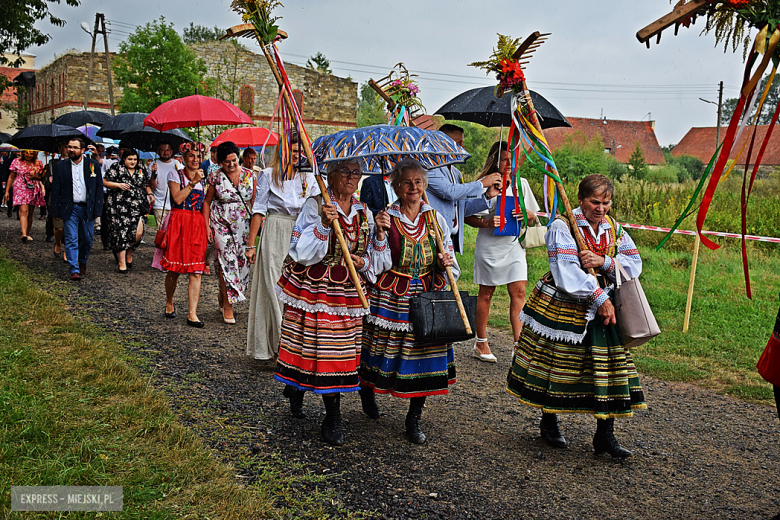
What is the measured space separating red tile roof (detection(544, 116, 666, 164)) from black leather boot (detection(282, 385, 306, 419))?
176 ft

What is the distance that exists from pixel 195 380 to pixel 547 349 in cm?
290

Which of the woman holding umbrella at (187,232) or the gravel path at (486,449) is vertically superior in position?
the woman holding umbrella at (187,232)

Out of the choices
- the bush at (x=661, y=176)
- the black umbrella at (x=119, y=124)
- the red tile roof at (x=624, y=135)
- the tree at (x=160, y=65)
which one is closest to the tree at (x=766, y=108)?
the red tile roof at (x=624, y=135)

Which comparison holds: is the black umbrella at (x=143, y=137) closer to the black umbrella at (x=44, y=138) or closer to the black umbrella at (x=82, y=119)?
the black umbrella at (x=44, y=138)

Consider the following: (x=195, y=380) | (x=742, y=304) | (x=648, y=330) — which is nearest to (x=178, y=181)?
(x=195, y=380)

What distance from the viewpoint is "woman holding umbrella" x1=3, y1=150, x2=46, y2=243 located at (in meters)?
14.5

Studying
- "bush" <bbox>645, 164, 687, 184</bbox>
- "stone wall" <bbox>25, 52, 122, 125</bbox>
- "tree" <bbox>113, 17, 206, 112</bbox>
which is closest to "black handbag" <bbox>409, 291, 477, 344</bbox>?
"bush" <bbox>645, 164, 687, 184</bbox>

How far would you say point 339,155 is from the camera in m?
4.21

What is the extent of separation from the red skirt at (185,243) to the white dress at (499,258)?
10.3 feet

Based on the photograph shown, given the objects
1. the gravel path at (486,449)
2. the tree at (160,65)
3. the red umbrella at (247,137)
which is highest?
the tree at (160,65)

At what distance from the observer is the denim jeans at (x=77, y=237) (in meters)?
10.1

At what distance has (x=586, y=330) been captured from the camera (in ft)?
14.2

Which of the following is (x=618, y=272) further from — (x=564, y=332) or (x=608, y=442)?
(x=608, y=442)

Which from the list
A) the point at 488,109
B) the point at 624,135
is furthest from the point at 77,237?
the point at 624,135
